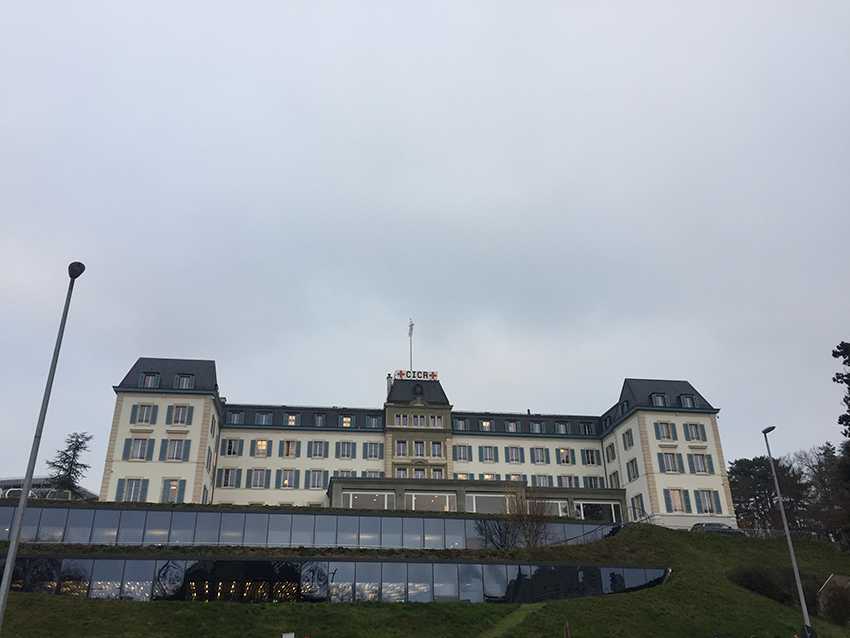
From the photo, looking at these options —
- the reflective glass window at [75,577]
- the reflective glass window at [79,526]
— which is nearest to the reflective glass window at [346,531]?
the reflective glass window at [75,577]

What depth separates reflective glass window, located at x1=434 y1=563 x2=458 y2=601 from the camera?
146ft

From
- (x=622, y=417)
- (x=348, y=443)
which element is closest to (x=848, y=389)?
(x=622, y=417)

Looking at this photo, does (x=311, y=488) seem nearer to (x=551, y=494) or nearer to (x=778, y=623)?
(x=551, y=494)

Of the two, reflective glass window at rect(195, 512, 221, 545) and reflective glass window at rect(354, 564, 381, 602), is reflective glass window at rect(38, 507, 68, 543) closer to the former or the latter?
reflective glass window at rect(195, 512, 221, 545)

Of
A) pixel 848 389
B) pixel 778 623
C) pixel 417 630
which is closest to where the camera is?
pixel 417 630

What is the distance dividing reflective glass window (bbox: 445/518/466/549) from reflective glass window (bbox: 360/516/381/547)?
5292 mm

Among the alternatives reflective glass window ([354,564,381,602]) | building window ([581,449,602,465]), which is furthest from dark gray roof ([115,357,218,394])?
building window ([581,449,602,465])

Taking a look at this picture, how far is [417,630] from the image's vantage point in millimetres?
38688

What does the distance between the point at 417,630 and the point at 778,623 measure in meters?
22.0

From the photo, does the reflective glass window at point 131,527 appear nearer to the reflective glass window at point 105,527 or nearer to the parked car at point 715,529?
the reflective glass window at point 105,527

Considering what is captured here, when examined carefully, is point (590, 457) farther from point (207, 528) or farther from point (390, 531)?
point (207, 528)

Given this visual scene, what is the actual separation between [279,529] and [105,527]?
37.9 feet

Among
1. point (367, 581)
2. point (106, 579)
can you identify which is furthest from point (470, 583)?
point (106, 579)

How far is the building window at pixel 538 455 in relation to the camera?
81.5 metres
